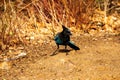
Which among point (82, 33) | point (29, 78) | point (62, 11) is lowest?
point (29, 78)

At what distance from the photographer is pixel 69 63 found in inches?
101

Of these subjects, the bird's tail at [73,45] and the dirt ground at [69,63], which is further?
the bird's tail at [73,45]

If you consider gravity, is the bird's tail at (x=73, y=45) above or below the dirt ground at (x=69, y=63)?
above

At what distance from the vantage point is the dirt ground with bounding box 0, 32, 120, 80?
2400 millimetres

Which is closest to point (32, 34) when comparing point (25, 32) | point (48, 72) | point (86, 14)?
point (25, 32)

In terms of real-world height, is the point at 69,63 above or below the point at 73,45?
below

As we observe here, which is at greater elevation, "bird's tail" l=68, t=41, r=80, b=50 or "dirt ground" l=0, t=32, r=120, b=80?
"bird's tail" l=68, t=41, r=80, b=50

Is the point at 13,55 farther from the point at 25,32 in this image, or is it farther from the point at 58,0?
the point at 58,0

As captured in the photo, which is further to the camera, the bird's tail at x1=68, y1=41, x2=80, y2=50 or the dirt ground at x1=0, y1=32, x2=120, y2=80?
the bird's tail at x1=68, y1=41, x2=80, y2=50

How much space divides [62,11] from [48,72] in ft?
3.49

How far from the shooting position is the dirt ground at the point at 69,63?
7.88ft

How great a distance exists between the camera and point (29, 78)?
2.39 meters

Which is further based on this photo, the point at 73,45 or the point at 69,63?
the point at 73,45

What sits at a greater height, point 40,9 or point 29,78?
point 40,9
